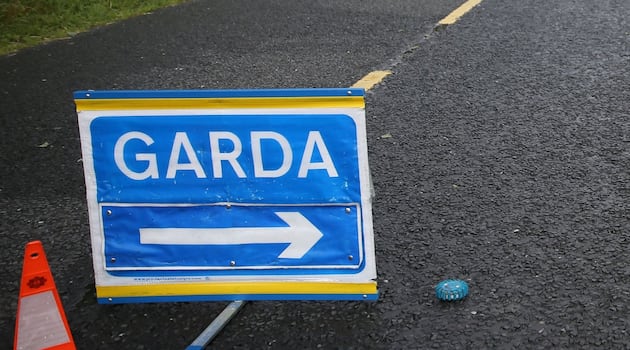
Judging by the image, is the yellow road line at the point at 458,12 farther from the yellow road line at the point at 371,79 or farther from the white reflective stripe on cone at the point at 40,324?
the white reflective stripe on cone at the point at 40,324

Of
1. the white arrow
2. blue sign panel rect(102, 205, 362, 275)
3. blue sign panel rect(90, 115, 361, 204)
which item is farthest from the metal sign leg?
blue sign panel rect(90, 115, 361, 204)

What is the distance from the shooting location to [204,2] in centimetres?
1120

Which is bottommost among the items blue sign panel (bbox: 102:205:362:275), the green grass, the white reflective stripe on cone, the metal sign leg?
the metal sign leg

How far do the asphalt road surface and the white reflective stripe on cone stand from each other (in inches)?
8.2

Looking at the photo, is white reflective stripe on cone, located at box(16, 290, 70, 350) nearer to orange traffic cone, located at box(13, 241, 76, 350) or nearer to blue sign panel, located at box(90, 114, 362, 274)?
orange traffic cone, located at box(13, 241, 76, 350)

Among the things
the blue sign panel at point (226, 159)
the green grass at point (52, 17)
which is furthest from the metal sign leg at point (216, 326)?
the green grass at point (52, 17)

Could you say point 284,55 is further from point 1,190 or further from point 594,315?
point 594,315

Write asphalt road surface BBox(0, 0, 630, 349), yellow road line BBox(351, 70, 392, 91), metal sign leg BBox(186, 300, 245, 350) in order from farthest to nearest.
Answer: yellow road line BBox(351, 70, 392, 91) → asphalt road surface BBox(0, 0, 630, 349) → metal sign leg BBox(186, 300, 245, 350)

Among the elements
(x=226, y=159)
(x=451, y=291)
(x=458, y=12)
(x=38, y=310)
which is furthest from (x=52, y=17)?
(x=451, y=291)

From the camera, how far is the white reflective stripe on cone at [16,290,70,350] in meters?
2.70

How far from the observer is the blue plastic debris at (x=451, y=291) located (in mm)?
3045

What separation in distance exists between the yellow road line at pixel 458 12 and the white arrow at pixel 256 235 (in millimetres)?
6180

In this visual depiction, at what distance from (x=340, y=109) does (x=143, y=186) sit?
829mm

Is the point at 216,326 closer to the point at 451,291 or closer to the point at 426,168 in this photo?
the point at 451,291
